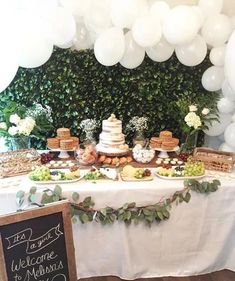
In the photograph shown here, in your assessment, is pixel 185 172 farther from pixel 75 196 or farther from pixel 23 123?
pixel 23 123

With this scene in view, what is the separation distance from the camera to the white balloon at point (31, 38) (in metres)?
1.99

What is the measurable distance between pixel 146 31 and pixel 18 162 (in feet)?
3.68

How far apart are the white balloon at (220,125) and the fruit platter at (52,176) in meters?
1.06

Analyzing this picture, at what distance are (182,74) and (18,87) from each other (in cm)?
120

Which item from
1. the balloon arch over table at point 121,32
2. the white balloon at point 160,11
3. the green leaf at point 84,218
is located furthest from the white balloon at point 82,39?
the green leaf at point 84,218

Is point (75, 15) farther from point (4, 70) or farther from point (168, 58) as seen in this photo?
point (168, 58)

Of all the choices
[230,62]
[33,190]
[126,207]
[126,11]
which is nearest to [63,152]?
[33,190]

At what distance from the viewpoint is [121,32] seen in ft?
7.02

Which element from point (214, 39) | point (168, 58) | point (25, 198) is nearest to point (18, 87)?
point (25, 198)

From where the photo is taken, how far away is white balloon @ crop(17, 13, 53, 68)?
1993 millimetres

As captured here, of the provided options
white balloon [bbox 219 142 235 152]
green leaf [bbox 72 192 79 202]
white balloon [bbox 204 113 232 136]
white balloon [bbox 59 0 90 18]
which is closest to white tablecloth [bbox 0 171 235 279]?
green leaf [bbox 72 192 79 202]

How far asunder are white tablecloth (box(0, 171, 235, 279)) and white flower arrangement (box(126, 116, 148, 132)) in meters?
0.60

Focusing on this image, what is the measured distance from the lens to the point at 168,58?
2.40 m

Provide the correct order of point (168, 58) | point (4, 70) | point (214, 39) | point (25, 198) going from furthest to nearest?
point (168, 58)
point (214, 39)
point (4, 70)
point (25, 198)
